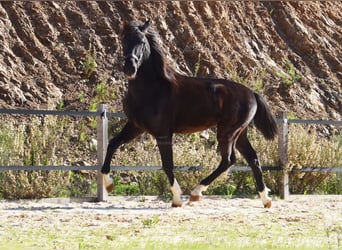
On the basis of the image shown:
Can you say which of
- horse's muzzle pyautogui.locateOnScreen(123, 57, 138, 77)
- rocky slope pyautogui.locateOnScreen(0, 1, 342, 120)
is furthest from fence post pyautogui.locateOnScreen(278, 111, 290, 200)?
rocky slope pyautogui.locateOnScreen(0, 1, 342, 120)

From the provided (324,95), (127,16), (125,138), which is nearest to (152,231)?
(125,138)

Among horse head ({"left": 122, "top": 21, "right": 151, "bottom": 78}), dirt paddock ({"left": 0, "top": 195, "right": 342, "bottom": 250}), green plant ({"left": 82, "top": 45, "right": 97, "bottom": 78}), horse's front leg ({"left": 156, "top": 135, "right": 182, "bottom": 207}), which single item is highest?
green plant ({"left": 82, "top": 45, "right": 97, "bottom": 78})

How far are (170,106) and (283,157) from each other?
347cm

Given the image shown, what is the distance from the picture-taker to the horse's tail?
1297cm

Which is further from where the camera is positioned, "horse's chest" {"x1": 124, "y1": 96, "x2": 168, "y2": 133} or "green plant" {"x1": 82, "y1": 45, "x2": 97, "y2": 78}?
"green plant" {"x1": 82, "y1": 45, "x2": 97, "y2": 78}

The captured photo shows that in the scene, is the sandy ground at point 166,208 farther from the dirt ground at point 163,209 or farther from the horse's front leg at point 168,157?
the horse's front leg at point 168,157

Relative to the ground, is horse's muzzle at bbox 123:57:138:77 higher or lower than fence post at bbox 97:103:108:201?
higher

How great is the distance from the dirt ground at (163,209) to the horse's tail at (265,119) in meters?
1.02

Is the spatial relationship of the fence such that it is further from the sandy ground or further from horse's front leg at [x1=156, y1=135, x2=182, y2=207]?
horse's front leg at [x1=156, y1=135, x2=182, y2=207]

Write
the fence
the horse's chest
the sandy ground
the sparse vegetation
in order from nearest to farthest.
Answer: the sandy ground
the horse's chest
the fence
the sparse vegetation

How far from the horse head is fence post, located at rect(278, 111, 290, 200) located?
353 cm

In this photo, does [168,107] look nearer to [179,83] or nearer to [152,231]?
[179,83]

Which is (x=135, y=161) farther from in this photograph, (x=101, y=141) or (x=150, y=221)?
(x=150, y=221)

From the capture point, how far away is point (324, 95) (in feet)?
70.7
